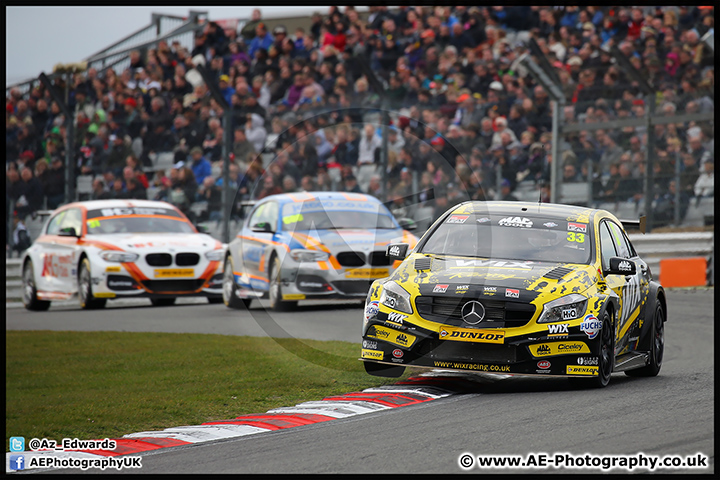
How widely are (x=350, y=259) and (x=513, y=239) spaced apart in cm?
569

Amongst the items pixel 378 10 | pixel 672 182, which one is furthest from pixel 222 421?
pixel 378 10

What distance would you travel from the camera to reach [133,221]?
52.9 feet

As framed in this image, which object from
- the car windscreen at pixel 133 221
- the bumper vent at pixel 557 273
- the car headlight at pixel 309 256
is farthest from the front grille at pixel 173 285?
the bumper vent at pixel 557 273

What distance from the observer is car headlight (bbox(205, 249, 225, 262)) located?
1545 centimetres

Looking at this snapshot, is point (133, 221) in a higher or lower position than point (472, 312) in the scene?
higher

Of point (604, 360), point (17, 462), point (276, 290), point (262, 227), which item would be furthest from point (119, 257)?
point (17, 462)

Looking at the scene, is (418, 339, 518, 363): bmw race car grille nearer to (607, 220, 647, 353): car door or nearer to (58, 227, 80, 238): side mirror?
(607, 220, 647, 353): car door

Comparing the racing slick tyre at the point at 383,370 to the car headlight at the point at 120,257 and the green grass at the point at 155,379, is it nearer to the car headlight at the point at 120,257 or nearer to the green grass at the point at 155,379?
the green grass at the point at 155,379

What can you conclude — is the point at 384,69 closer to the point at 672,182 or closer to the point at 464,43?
the point at 464,43

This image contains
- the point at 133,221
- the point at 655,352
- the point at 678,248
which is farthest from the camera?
the point at 678,248

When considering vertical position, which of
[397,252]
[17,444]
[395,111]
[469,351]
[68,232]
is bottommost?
[17,444]

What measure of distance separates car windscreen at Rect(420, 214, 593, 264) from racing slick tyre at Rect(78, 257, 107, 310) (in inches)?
330

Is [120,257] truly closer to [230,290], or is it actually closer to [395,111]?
[230,290]

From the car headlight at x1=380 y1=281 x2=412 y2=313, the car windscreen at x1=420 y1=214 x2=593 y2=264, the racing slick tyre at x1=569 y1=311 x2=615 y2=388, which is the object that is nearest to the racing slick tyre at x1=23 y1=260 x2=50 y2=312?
the car windscreen at x1=420 y1=214 x2=593 y2=264
